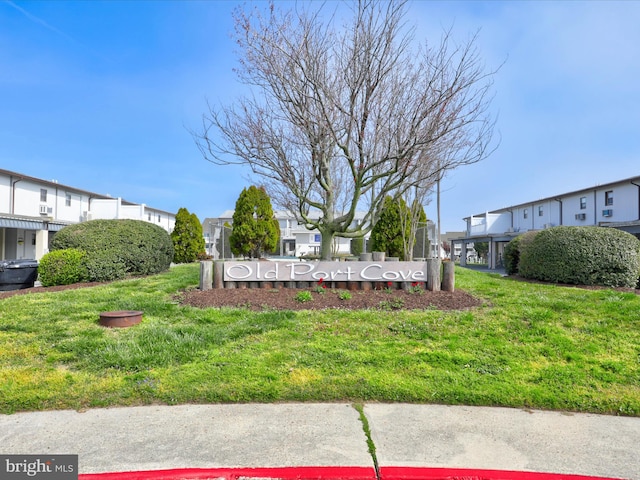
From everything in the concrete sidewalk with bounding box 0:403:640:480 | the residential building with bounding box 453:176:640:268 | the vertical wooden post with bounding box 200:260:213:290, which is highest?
the residential building with bounding box 453:176:640:268

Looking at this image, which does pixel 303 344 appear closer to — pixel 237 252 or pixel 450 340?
pixel 450 340

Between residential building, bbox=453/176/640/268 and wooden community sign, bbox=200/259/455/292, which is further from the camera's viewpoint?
residential building, bbox=453/176/640/268

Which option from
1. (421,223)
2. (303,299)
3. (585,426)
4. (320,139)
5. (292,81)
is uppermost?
(292,81)

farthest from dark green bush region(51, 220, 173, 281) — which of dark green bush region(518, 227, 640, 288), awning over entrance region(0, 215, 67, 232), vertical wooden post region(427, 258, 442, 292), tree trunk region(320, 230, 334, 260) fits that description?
awning over entrance region(0, 215, 67, 232)

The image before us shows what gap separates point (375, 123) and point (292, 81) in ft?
6.21

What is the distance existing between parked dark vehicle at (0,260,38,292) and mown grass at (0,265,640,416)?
3882 mm

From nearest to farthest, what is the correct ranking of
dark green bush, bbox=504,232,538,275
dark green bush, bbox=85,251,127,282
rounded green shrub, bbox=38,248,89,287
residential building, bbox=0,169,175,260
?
rounded green shrub, bbox=38,248,89,287, dark green bush, bbox=85,251,127,282, dark green bush, bbox=504,232,538,275, residential building, bbox=0,169,175,260

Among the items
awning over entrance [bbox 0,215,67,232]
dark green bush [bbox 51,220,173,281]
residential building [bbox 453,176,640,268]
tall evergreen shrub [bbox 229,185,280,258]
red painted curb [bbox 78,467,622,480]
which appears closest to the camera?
red painted curb [bbox 78,467,622,480]

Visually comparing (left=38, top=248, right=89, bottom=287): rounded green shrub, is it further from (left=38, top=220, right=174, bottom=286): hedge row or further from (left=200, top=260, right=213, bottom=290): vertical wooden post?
(left=200, top=260, right=213, bottom=290): vertical wooden post

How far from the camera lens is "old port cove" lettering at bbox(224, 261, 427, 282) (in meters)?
7.97

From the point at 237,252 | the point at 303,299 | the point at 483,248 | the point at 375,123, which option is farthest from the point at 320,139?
the point at 483,248

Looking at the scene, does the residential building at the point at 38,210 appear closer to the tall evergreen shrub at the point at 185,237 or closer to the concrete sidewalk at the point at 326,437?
the tall evergreen shrub at the point at 185,237

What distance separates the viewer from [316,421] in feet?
10.7

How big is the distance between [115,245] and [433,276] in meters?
8.40
